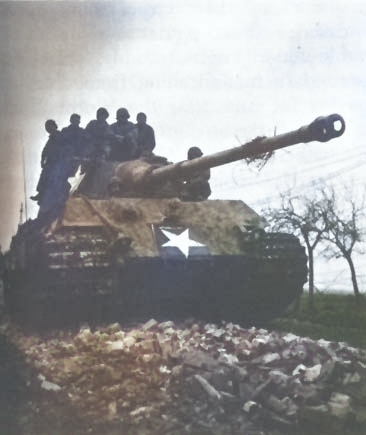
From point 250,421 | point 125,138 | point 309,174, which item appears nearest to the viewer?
point 250,421

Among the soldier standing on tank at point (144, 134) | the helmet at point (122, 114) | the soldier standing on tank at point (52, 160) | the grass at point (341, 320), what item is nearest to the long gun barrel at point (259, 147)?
the soldier standing on tank at point (144, 134)

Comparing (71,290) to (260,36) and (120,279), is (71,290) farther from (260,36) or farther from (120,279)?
(260,36)

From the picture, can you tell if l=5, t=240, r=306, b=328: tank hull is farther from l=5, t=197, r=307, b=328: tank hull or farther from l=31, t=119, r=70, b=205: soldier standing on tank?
l=31, t=119, r=70, b=205: soldier standing on tank

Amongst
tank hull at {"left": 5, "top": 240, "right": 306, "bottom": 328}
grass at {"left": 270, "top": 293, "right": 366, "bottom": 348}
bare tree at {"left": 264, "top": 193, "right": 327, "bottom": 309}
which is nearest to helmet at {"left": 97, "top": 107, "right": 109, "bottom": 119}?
tank hull at {"left": 5, "top": 240, "right": 306, "bottom": 328}

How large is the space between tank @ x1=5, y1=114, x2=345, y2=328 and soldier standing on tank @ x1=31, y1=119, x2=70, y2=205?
4.7 inches

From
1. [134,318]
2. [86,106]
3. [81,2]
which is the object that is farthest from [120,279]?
[81,2]

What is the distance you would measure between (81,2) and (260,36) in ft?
2.55

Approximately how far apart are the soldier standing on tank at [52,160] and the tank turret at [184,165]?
11.8 inches

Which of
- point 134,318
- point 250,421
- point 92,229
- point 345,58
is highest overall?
point 345,58

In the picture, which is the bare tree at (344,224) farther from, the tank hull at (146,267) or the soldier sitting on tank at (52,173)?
the soldier sitting on tank at (52,173)

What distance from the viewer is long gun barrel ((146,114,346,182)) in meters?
3.06

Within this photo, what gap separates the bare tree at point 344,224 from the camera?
3.20 metres

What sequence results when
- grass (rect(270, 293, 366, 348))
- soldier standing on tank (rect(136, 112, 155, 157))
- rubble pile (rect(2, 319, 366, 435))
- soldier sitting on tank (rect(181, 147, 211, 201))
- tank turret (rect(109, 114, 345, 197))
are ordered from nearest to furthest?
1. rubble pile (rect(2, 319, 366, 435))
2. tank turret (rect(109, 114, 345, 197))
3. grass (rect(270, 293, 366, 348))
4. soldier standing on tank (rect(136, 112, 155, 157))
5. soldier sitting on tank (rect(181, 147, 211, 201))

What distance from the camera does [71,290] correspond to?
3289mm
